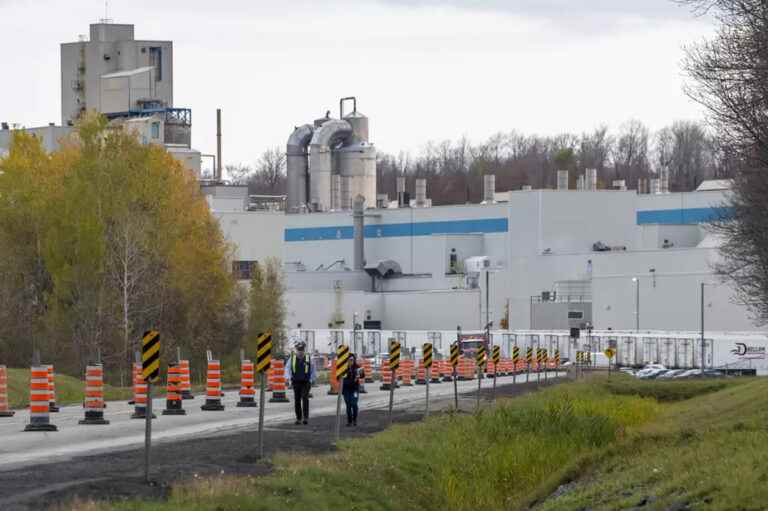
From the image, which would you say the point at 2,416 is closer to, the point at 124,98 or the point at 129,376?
the point at 129,376

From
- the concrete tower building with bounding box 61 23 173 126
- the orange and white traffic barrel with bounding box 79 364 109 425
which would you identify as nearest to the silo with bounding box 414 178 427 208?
the concrete tower building with bounding box 61 23 173 126

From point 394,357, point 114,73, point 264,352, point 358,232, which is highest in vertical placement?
point 114,73

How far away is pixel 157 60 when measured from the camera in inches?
3816

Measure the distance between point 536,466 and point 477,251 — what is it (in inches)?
3437

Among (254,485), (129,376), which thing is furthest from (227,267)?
(254,485)

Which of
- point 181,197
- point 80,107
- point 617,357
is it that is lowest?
point 617,357

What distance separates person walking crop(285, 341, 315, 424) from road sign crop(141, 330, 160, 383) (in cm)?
1099

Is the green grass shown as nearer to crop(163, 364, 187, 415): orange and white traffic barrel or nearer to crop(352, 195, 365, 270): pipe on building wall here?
crop(163, 364, 187, 415): orange and white traffic barrel

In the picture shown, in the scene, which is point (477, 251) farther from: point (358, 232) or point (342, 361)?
point (342, 361)

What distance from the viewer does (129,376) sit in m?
57.6

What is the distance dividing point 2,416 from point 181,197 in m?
32.2

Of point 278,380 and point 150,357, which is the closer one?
point 150,357

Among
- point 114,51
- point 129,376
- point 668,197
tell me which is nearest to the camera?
point 129,376

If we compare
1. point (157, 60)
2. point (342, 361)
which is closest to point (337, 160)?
point (157, 60)
